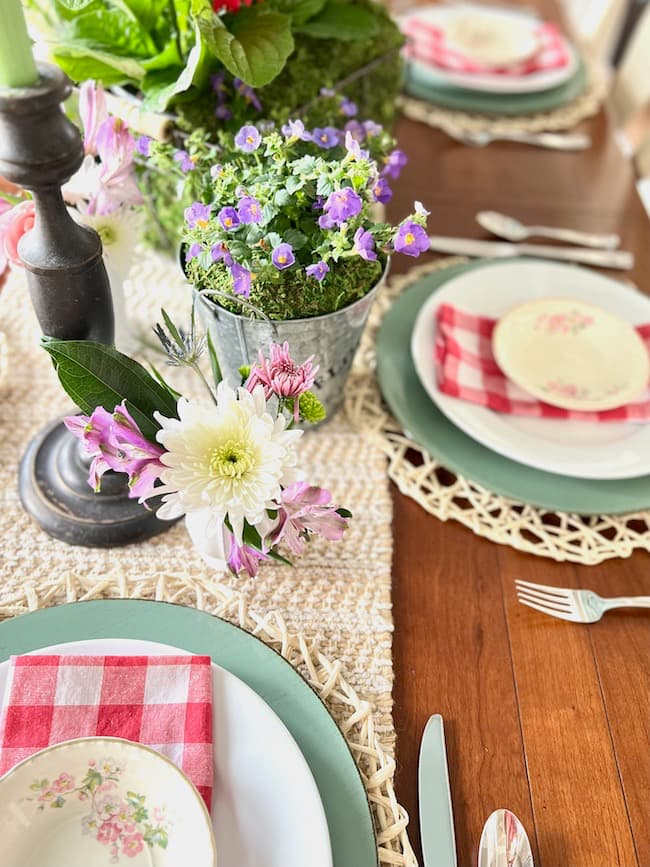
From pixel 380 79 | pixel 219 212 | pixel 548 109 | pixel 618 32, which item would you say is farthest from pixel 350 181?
pixel 618 32

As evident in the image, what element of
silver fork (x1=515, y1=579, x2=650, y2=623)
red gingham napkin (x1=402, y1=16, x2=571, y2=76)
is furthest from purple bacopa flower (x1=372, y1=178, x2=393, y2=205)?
red gingham napkin (x1=402, y1=16, x2=571, y2=76)

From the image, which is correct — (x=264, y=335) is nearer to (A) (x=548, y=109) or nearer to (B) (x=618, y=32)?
(A) (x=548, y=109)

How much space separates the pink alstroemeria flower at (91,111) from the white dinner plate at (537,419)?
0.37 m

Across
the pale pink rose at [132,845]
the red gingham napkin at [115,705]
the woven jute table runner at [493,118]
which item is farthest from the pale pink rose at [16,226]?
the woven jute table runner at [493,118]

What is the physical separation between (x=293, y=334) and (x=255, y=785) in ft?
1.14

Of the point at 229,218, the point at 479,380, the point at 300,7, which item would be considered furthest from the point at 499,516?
the point at 300,7

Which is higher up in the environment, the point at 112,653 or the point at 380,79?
the point at 380,79

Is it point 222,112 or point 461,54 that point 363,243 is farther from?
point 461,54

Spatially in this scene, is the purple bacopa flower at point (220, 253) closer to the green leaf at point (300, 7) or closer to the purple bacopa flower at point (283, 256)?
the purple bacopa flower at point (283, 256)

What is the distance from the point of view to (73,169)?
1.62ft

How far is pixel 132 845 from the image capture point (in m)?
0.44

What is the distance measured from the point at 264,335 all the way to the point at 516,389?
30 centimetres

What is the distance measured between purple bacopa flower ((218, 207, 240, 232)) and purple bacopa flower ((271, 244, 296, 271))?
41 mm

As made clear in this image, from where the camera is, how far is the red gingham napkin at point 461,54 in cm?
124
